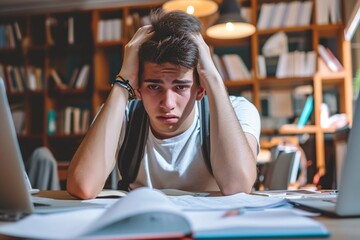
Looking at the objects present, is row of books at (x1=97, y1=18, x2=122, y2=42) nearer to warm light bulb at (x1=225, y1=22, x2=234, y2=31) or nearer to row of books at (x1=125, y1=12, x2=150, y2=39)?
row of books at (x1=125, y1=12, x2=150, y2=39)

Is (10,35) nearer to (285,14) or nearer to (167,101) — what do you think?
(285,14)

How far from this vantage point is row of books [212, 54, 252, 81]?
4.22 meters

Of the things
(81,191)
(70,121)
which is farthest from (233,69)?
(81,191)

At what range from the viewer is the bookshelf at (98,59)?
160 inches

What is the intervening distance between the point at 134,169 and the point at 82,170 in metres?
0.29

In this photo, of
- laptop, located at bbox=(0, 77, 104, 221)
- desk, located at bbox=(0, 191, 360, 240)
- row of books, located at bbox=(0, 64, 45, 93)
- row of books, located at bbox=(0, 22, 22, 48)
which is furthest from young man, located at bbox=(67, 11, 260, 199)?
row of books, located at bbox=(0, 22, 22, 48)

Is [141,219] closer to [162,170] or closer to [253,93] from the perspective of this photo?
[162,170]

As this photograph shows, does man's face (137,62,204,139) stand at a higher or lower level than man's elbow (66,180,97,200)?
higher

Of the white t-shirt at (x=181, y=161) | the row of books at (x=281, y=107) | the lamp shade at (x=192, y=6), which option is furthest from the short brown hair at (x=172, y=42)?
the row of books at (x=281, y=107)

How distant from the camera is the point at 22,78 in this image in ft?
15.7

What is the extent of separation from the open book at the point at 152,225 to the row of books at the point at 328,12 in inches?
152

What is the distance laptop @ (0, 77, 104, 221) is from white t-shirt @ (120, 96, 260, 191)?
715mm

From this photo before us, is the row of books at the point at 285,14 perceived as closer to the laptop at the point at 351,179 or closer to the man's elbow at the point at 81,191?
the man's elbow at the point at 81,191

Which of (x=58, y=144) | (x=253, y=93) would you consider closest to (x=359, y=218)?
(x=253, y=93)
